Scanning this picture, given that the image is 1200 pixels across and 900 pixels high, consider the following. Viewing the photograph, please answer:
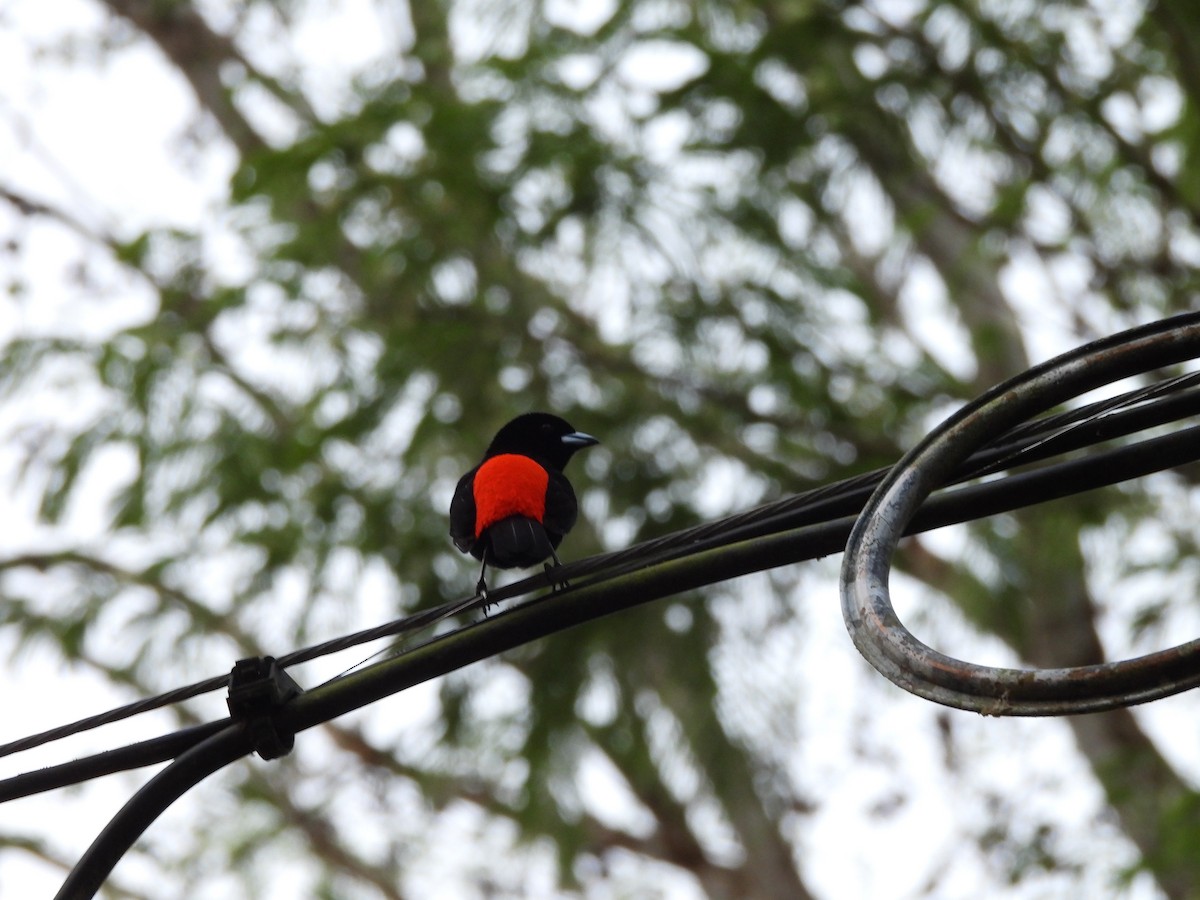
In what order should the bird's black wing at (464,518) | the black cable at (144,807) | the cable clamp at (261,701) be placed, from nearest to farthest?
the black cable at (144,807) → the cable clamp at (261,701) → the bird's black wing at (464,518)

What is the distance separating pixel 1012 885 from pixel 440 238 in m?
4.37

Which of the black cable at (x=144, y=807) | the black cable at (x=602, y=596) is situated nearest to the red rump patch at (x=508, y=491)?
the black cable at (x=602, y=596)

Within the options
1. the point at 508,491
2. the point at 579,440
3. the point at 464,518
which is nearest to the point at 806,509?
the point at 508,491

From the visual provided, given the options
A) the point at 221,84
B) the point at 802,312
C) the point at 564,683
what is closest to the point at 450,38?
the point at 221,84

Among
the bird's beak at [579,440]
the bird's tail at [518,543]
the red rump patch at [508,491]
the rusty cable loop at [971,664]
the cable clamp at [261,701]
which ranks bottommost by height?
the rusty cable loop at [971,664]

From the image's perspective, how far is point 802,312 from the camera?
7.53 metres

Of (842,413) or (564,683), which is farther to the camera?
(842,413)

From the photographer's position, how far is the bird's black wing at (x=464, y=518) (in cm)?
407

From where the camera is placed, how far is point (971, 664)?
2244 mm

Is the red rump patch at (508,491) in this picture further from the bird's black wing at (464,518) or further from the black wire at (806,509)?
the black wire at (806,509)

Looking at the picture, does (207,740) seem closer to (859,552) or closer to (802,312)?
(859,552)

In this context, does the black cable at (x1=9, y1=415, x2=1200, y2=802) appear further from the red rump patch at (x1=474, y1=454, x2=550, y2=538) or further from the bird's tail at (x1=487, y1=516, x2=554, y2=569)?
the red rump patch at (x1=474, y1=454, x2=550, y2=538)

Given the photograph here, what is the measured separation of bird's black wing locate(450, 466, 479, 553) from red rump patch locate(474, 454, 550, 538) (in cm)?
4

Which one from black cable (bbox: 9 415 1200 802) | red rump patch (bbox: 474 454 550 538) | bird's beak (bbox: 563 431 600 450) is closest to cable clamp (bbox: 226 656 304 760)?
black cable (bbox: 9 415 1200 802)
